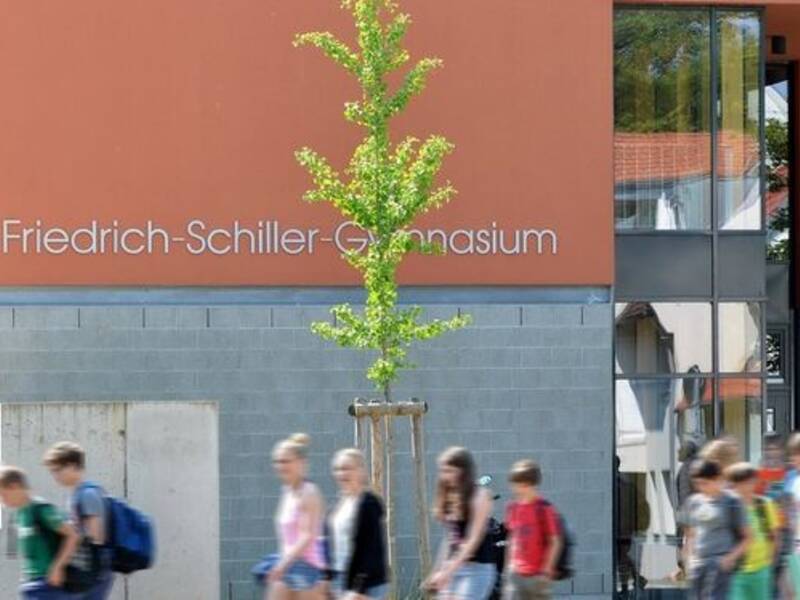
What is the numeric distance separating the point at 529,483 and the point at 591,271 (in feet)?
25.4

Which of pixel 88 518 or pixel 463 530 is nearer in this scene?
pixel 88 518

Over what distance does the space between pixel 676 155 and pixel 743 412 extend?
9.82 feet

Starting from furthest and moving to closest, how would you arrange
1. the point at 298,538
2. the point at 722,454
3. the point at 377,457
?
the point at 377,457
the point at 722,454
the point at 298,538

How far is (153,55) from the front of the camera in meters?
19.6

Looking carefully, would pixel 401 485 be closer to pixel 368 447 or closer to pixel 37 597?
pixel 368 447

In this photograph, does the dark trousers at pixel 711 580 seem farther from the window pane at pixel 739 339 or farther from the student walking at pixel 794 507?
the window pane at pixel 739 339

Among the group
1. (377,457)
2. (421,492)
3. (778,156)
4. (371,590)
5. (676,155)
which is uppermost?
(778,156)

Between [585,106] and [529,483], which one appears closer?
[529,483]

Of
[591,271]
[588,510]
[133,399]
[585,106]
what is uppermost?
[585,106]

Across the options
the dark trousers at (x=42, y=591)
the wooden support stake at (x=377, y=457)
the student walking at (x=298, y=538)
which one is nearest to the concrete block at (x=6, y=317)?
the wooden support stake at (x=377, y=457)

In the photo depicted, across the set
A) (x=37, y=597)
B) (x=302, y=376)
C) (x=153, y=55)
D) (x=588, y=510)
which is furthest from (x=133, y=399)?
(x=37, y=597)

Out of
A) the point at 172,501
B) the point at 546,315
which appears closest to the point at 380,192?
the point at 172,501

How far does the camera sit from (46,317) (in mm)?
19266

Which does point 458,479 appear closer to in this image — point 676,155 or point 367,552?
point 367,552
